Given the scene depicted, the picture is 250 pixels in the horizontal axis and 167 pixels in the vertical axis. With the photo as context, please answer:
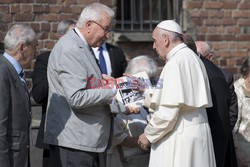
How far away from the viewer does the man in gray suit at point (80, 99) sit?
5.01 meters

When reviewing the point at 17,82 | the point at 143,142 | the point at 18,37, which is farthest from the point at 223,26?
the point at 17,82

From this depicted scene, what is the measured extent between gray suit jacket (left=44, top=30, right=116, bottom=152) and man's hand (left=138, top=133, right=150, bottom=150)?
1.07 feet

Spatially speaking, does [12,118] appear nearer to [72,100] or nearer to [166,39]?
[72,100]

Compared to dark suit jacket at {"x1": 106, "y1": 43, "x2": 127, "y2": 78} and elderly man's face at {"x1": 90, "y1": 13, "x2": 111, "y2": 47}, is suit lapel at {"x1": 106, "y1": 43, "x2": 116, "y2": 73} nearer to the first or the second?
dark suit jacket at {"x1": 106, "y1": 43, "x2": 127, "y2": 78}

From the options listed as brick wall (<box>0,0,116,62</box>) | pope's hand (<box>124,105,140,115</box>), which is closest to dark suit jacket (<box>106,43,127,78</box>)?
brick wall (<box>0,0,116,62</box>)

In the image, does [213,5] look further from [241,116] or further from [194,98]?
[194,98]

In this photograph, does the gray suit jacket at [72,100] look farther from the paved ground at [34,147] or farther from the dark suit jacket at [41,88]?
the paved ground at [34,147]

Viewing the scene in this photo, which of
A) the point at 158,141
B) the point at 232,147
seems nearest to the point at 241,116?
the point at 232,147

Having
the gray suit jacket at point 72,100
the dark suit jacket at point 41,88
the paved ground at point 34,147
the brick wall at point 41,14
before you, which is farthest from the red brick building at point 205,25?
the gray suit jacket at point 72,100

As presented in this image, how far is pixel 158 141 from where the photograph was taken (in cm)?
524

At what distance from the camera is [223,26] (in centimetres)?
891

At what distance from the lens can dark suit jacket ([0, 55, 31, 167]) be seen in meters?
4.81

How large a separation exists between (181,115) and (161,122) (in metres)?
0.17

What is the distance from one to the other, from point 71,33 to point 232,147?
1.79 meters
